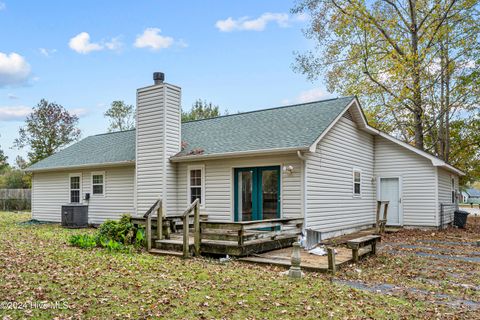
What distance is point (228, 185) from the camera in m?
12.1

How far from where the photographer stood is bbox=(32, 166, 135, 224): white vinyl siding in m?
15.4

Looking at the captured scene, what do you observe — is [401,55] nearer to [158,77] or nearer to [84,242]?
[158,77]

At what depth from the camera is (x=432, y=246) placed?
11.1 meters

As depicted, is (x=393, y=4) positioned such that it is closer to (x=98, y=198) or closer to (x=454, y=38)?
(x=454, y=38)

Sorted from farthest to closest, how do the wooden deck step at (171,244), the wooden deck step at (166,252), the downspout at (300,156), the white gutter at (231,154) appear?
the white gutter at (231,154), the downspout at (300,156), the wooden deck step at (171,244), the wooden deck step at (166,252)

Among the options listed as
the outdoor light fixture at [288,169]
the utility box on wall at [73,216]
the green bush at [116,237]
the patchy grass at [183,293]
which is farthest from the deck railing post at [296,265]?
the utility box on wall at [73,216]

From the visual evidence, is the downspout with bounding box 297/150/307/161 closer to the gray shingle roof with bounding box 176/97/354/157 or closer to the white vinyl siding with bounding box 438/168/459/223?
the gray shingle roof with bounding box 176/97/354/157

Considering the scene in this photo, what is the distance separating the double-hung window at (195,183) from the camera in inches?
505

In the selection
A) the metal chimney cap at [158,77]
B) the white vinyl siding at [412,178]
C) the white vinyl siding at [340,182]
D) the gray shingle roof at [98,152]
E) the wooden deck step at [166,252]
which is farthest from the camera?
the gray shingle roof at [98,152]

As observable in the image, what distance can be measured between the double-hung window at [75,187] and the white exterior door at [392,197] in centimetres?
1299

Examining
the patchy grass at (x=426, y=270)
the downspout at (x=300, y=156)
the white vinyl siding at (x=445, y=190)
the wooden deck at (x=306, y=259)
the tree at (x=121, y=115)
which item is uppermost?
the tree at (x=121, y=115)

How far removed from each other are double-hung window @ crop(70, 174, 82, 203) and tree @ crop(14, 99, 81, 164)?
1916 centimetres

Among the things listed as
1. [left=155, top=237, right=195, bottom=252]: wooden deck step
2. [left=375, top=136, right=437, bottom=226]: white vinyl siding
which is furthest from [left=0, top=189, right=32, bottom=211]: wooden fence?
[left=375, top=136, right=437, bottom=226]: white vinyl siding

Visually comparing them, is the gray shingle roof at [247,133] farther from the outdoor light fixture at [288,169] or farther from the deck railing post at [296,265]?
the deck railing post at [296,265]
